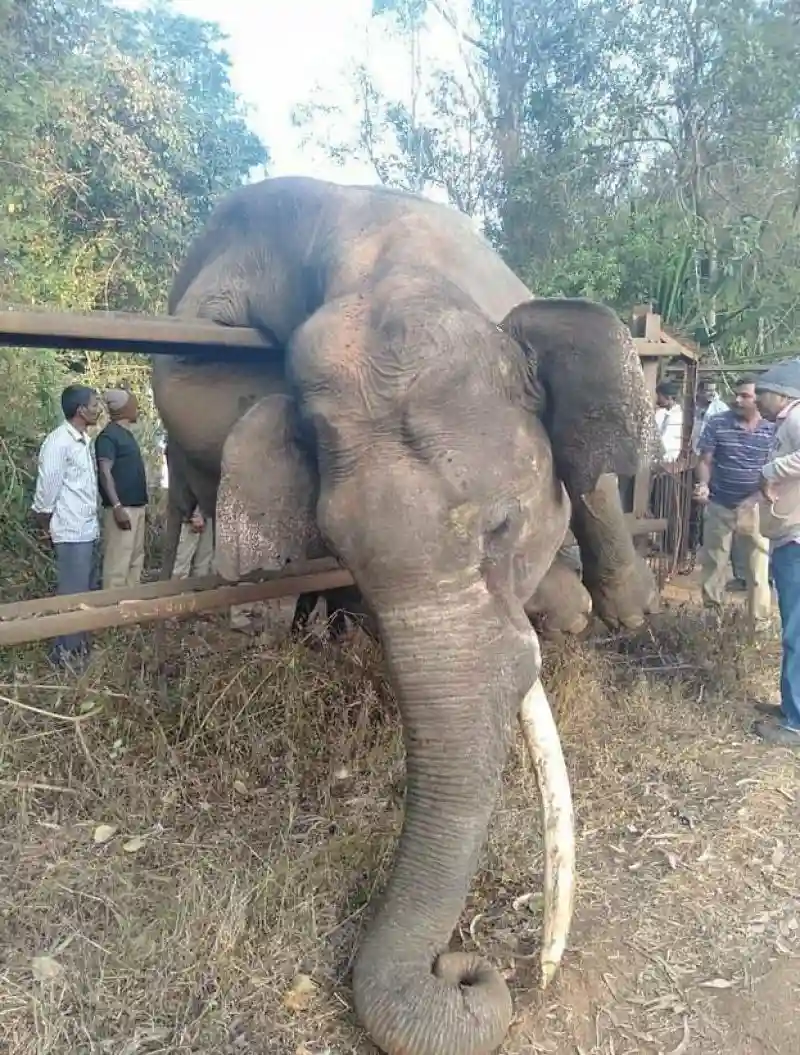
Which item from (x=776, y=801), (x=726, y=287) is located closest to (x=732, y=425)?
(x=776, y=801)

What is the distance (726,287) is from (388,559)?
43.3 feet

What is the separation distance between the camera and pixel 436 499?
265cm

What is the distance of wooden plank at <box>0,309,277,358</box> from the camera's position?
2760mm

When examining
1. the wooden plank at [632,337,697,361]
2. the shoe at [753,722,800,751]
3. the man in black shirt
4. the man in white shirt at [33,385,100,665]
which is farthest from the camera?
the man in black shirt

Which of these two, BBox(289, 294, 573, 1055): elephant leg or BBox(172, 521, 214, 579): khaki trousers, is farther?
BBox(172, 521, 214, 579): khaki trousers

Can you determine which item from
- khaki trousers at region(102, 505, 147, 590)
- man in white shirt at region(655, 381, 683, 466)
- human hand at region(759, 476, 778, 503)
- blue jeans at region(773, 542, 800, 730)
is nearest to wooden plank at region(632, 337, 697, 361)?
human hand at region(759, 476, 778, 503)

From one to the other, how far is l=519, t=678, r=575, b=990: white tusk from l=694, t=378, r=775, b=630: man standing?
4547 millimetres

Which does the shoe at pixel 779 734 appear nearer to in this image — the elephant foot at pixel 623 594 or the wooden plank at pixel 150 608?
the elephant foot at pixel 623 594

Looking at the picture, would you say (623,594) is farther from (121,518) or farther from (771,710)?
(121,518)

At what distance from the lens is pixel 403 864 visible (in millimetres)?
2648

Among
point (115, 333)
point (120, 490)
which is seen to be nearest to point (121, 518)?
point (120, 490)

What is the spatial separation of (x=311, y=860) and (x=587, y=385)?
179 cm

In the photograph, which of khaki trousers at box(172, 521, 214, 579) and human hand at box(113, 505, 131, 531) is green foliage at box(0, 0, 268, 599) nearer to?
human hand at box(113, 505, 131, 531)

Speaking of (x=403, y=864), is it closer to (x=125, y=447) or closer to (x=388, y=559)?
(x=388, y=559)
